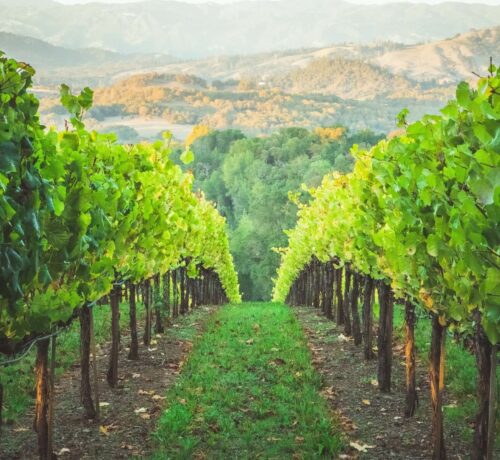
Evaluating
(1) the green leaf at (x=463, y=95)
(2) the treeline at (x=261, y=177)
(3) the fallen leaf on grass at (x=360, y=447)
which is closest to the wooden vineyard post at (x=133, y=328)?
(3) the fallen leaf on grass at (x=360, y=447)

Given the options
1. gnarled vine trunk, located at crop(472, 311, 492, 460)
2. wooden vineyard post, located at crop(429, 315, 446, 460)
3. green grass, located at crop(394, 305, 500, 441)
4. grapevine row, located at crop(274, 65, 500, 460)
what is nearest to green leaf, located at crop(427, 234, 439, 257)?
grapevine row, located at crop(274, 65, 500, 460)

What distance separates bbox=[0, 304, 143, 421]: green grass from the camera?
31.4 feet

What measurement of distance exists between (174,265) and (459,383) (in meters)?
8.40

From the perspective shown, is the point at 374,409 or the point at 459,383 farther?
the point at 459,383

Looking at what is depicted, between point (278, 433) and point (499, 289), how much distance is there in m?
5.22

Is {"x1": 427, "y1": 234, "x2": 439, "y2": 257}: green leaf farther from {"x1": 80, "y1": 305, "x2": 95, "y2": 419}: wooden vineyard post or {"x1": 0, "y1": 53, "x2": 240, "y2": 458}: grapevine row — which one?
{"x1": 80, "y1": 305, "x2": 95, "y2": 419}: wooden vineyard post

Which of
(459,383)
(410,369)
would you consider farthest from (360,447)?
(459,383)

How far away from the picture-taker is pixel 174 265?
1686 centimetres

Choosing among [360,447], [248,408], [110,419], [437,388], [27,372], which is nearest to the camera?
[437,388]

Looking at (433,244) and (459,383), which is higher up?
(433,244)

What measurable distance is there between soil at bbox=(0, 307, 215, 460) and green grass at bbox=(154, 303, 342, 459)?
0.28 metres

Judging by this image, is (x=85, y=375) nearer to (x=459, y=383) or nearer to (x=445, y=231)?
(x=445, y=231)

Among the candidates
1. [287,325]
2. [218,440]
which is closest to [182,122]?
[287,325]

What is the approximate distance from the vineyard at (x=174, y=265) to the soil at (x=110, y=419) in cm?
6
